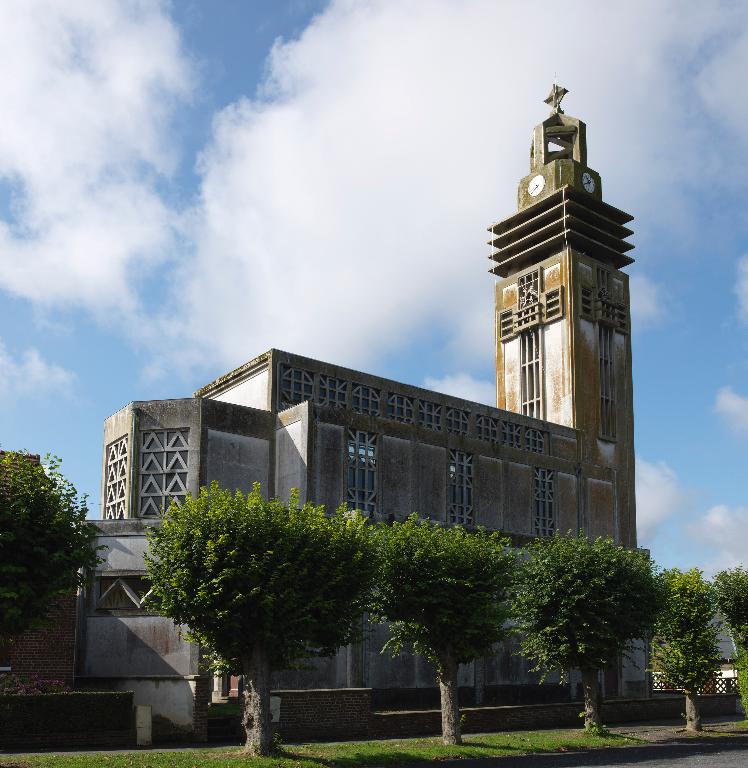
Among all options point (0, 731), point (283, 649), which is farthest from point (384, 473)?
point (0, 731)

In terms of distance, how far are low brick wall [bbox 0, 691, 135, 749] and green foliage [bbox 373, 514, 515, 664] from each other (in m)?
8.41

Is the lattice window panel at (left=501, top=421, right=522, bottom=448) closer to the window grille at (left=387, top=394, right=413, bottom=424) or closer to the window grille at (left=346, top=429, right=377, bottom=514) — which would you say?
the window grille at (left=387, top=394, right=413, bottom=424)

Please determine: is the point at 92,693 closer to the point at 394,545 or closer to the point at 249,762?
the point at 249,762

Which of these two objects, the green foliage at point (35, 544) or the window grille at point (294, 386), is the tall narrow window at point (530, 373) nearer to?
the window grille at point (294, 386)

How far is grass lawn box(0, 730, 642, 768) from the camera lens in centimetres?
2297

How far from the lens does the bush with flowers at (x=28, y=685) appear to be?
27703 millimetres

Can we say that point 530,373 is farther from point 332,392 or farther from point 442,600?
point 442,600

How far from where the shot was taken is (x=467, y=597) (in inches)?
1190

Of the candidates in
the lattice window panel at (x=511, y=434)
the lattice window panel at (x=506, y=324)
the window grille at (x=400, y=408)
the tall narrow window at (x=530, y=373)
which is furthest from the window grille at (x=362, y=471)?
the lattice window panel at (x=506, y=324)

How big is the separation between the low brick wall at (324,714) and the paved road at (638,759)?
526cm

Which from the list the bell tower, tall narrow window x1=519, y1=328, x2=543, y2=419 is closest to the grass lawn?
the bell tower

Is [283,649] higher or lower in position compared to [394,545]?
lower

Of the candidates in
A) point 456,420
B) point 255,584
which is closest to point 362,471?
point 456,420

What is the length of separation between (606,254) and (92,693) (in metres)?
49.4
